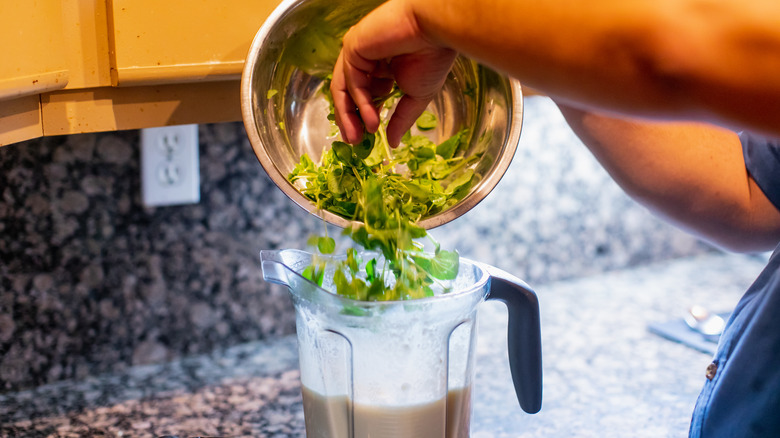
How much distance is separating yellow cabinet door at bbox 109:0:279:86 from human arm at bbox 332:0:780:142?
0.27 meters

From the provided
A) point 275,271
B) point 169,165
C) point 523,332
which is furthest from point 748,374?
point 169,165

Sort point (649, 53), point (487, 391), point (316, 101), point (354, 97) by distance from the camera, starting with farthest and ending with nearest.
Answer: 1. point (487, 391)
2. point (316, 101)
3. point (354, 97)
4. point (649, 53)

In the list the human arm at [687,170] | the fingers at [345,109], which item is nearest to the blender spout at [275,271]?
the fingers at [345,109]

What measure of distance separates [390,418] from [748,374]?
0.99 feet

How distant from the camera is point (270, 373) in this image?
88 cm

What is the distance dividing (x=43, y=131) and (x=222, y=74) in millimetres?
155

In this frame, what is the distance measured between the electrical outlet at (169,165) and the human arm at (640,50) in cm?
54

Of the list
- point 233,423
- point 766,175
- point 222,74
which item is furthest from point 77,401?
point 766,175

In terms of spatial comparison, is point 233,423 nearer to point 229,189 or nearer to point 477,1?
point 229,189

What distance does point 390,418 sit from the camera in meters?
0.53

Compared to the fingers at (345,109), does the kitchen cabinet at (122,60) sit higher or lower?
higher

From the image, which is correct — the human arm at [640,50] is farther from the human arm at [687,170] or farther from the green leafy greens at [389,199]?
the human arm at [687,170]

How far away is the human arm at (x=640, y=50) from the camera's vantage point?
30 centimetres

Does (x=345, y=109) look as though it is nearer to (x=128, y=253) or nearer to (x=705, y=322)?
(x=128, y=253)
